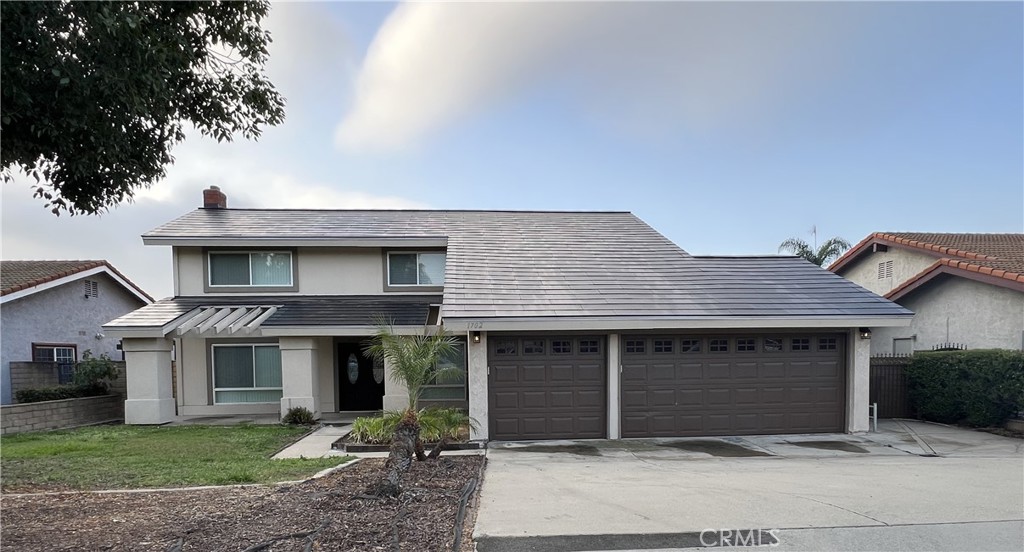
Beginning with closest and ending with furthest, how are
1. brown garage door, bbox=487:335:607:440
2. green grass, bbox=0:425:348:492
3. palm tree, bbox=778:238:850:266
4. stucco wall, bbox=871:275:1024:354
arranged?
green grass, bbox=0:425:348:492 < brown garage door, bbox=487:335:607:440 < stucco wall, bbox=871:275:1024:354 < palm tree, bbox=778:238:850:266

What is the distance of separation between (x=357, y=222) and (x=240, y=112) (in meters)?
9.73

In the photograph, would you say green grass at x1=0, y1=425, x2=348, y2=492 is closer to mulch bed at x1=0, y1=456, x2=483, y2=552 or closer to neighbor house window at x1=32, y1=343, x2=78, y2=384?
mulch bed at x1=0, y1=456, x2=483, y2=552

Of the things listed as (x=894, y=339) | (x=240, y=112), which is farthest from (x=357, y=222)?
(x=894, y=339)

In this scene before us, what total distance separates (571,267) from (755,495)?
705 cm

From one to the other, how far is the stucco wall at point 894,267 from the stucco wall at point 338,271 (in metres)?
16.3

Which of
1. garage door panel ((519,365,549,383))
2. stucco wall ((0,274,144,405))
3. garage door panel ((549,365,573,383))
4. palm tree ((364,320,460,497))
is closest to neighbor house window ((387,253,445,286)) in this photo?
garage door panel ((519,365,549,383))

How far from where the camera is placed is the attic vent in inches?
684

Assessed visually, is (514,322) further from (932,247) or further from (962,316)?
(932,247)

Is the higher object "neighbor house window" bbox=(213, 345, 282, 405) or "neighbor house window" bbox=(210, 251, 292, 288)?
"neighbor house window" bbox=(210, 251, 292, 288)

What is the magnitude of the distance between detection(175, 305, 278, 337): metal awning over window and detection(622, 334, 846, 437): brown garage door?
9248 mm

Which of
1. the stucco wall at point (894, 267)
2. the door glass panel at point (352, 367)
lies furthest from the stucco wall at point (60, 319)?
the stucco wall at point (894, 267)

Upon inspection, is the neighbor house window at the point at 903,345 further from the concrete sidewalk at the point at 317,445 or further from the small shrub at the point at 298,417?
the small shrub at the point at 298,417

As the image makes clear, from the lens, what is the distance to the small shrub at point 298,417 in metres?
12.4

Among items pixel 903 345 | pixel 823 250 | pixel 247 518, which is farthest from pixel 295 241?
pixel 823 250
